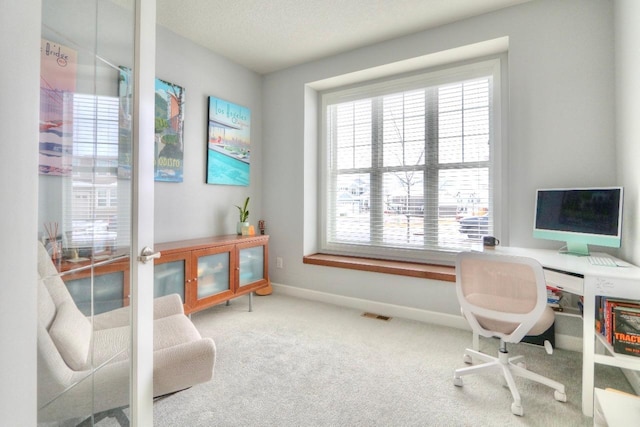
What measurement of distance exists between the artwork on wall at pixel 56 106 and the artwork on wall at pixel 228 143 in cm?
226

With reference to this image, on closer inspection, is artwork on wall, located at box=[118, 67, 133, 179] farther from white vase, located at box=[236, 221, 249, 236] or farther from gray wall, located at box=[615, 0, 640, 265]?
gray wall, located at box=[615, 0, 640, 265]

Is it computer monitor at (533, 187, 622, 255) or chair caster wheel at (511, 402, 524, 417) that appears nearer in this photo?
chair caster wheel at (511, 402, 524, 417)

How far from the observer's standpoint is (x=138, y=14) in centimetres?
119

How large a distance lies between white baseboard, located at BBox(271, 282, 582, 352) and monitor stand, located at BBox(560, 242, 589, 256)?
2.31ft

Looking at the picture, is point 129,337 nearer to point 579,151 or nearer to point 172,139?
point 172,139

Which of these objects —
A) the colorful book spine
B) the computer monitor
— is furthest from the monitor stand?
the colorful book spine

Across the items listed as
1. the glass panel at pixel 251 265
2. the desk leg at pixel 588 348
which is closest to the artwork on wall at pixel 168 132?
the glass panel at pixel 251 265

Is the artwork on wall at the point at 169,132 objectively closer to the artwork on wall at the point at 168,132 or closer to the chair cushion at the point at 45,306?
the artwork on wall at the point at 168,132

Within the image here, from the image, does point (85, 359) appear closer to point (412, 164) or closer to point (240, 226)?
point (240, 226)

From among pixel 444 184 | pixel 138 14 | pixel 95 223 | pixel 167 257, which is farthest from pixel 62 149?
pixel 444 184

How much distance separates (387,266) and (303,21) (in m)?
2.48

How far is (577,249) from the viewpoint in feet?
6.90

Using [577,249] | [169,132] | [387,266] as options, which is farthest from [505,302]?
[169,132]

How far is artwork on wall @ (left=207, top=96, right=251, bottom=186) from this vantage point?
10.5 ft
